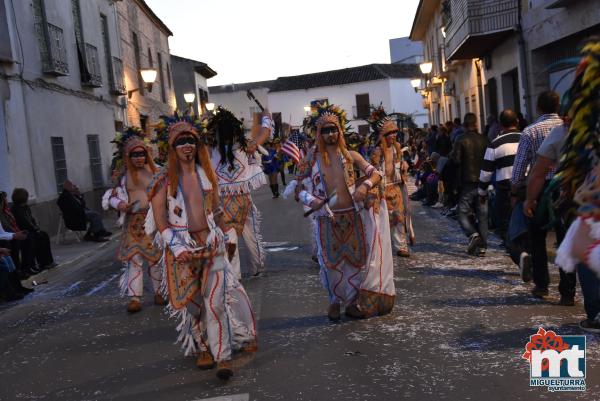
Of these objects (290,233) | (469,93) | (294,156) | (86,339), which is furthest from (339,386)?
(469,93)

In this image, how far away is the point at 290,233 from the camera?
1344 cm

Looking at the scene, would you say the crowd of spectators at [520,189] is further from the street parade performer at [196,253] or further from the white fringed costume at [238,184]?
the white fringed costume at [238,184]

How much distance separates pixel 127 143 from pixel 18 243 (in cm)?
362

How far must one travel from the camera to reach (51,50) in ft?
57.7

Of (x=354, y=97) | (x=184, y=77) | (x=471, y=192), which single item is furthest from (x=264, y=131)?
(x=354, y=97)

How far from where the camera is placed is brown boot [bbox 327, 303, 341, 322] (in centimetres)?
658

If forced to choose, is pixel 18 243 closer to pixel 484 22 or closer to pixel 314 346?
pixel 314 346

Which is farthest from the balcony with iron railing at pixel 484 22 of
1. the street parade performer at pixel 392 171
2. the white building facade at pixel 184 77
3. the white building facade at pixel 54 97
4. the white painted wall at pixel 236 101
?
the white painted wall at pixel 236 101

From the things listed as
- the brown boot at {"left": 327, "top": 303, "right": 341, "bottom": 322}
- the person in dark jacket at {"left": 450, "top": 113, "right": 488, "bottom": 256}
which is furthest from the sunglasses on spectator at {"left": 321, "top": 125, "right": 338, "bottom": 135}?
the person in dark jacket at {"left": 450, "top": 113, "right": 488, "bottom": 256}

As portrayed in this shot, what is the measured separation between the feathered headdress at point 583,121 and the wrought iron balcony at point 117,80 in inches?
851

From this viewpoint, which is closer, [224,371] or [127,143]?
[224,371]

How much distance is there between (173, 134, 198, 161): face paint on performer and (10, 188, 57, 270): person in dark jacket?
258 inches

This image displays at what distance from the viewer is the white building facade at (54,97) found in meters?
15.3

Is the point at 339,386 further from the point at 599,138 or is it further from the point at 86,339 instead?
the point at 86,339
